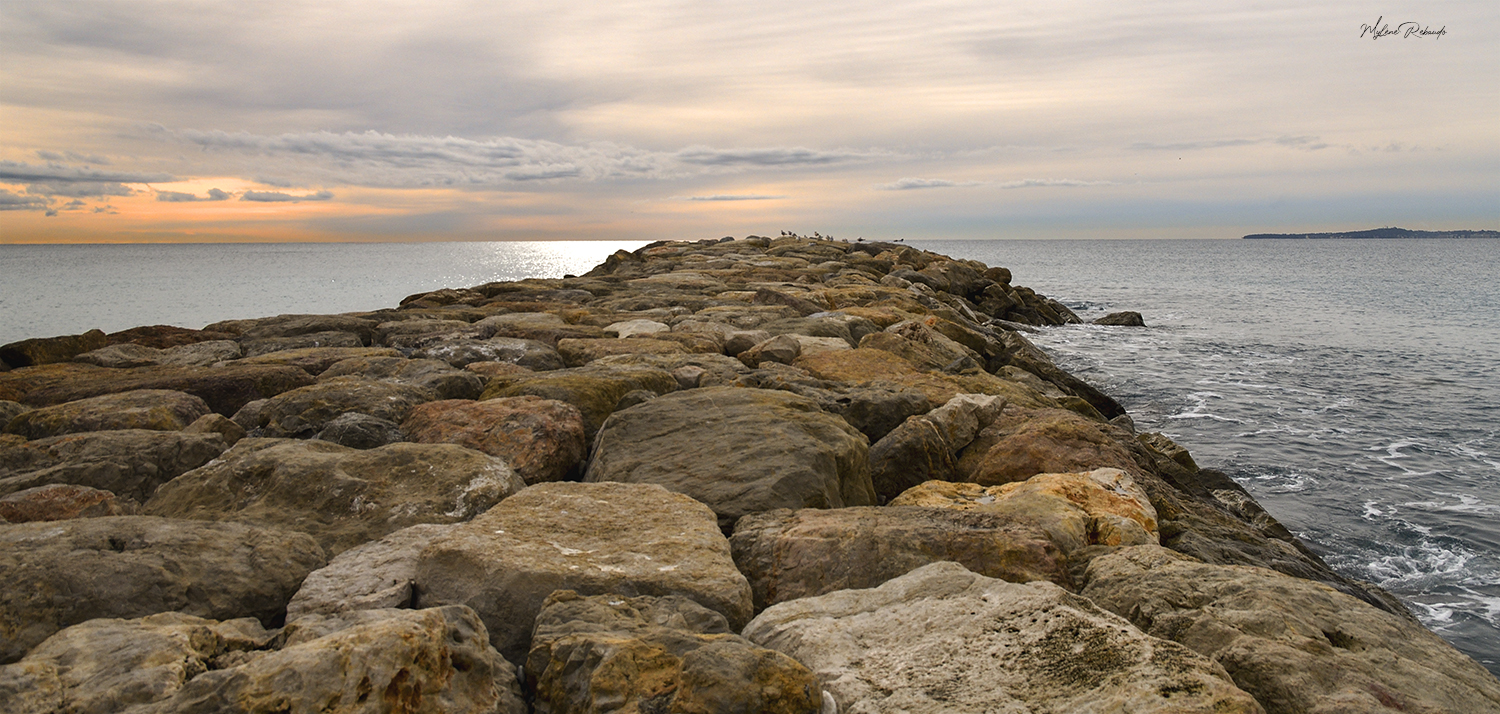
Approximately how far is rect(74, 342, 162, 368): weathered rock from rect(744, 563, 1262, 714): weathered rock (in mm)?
6790

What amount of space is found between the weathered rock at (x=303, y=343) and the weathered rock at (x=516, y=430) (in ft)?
10.3

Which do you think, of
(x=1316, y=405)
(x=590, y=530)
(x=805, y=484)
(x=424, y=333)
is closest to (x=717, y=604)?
(x=590, y=530)

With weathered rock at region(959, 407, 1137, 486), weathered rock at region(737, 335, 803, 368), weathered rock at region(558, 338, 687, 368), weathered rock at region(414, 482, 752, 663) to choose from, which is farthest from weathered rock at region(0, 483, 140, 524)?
weathered rock at region(737, 335, 803, 368)

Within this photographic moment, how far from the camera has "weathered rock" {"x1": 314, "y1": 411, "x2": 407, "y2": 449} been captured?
466 cm

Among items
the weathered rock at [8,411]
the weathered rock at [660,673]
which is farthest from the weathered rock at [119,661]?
the weathered rock at [8,411]

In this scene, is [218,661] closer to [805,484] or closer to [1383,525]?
[805,484]

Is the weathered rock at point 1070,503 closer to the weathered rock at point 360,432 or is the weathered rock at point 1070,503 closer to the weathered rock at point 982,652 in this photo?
the weathered rock at point 982,652

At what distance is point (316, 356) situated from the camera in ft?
22.7

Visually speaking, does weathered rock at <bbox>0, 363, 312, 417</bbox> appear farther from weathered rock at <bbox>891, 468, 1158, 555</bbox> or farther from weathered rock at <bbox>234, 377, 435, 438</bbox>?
weathered rock at <bbox>891, 468, 1158, 555</bbox>

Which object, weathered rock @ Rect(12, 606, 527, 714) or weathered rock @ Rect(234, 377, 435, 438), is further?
weathered rock @ Rect(234, 377, 435, 438)

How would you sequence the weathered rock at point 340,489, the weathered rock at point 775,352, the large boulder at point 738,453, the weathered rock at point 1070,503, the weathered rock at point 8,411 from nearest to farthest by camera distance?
1. the weathered rock at point 340,489
2. the weathered rock at point 1070,503
3. the large boulder at point 738,453
4. the weathered rock at point 8,411
5. the weathered rock at point 775,352

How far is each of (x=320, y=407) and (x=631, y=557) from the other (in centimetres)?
302

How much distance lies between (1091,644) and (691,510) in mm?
1778

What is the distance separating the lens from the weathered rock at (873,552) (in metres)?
3.24
